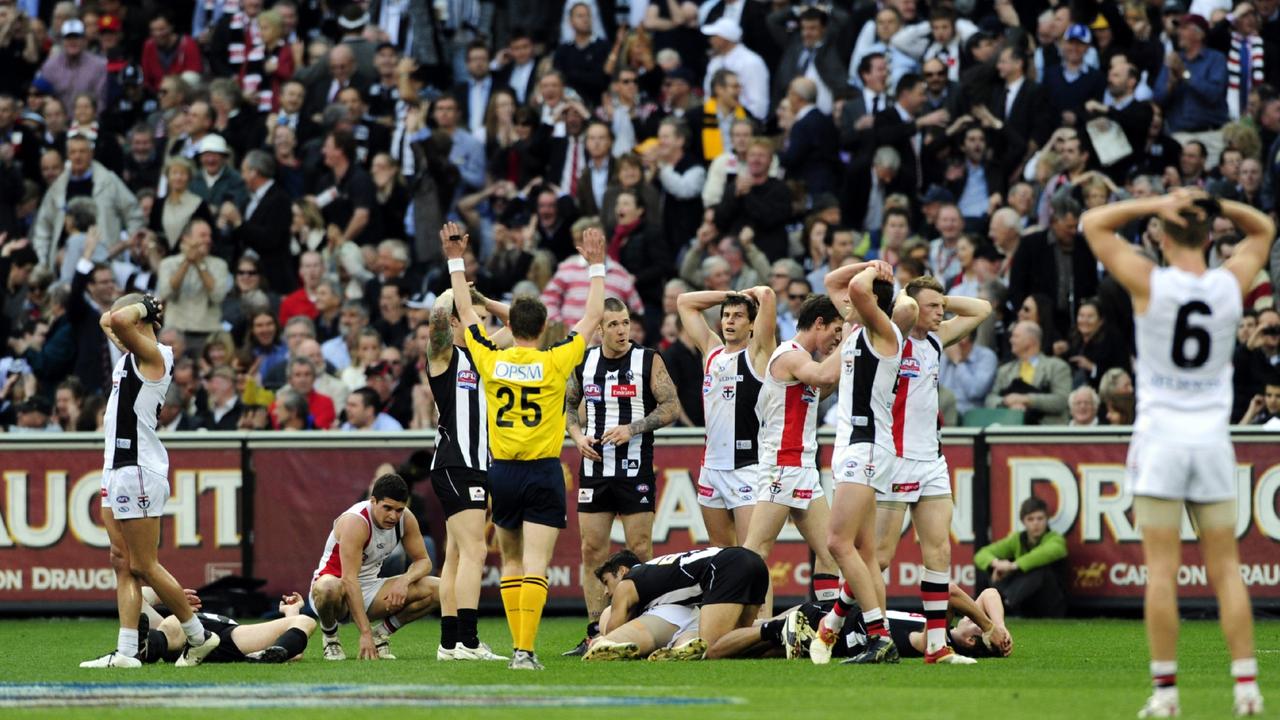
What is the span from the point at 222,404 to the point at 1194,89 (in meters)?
11.3

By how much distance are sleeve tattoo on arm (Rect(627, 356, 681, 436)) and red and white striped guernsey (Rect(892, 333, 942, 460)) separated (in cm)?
269

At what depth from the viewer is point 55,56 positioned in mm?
27359

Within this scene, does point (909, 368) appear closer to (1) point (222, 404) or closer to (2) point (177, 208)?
(1) point (222, 404)

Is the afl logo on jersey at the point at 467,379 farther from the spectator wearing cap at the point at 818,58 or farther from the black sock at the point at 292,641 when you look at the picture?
the spectator wearing cap at the point at 818,58

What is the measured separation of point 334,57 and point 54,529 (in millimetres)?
8353

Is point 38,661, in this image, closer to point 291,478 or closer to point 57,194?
point 291,478

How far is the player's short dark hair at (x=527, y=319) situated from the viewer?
13.1m

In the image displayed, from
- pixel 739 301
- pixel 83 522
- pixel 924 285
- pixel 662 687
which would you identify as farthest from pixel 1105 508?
pixel 83 522

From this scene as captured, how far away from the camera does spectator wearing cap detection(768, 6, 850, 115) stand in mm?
23656

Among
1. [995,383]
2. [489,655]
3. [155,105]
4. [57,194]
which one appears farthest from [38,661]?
[155,105]

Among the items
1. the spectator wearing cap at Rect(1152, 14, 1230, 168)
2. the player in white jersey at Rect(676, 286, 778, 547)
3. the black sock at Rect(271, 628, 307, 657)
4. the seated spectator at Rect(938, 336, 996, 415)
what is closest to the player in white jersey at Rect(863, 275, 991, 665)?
the player in white jersey at Rect(676, 286, 778, 547)

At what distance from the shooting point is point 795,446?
49.0 feet

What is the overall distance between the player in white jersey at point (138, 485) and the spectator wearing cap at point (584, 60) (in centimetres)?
1153

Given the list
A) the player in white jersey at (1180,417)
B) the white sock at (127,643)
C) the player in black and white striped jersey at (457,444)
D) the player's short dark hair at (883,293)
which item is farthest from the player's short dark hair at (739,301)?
the player in white jersey at (1180,417)
